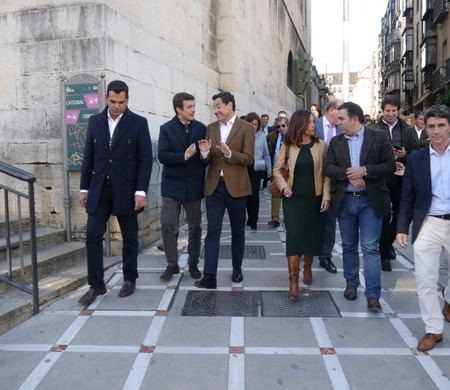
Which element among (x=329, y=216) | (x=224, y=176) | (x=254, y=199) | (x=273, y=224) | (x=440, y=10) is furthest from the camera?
(x=440, y=10)

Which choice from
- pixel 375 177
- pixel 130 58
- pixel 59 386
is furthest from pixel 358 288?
pixel 130 58

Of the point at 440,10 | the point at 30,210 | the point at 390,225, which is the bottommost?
the point at 390,225

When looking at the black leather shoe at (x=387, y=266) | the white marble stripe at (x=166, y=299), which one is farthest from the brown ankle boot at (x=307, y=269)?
the white marble stripe at (x=166, y=299)

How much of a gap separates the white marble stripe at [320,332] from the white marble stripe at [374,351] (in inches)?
4.6

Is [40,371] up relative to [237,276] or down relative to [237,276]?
down

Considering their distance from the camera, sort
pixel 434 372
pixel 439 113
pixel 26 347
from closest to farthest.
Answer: pixel 434 372 < pixel 439 113 < pixel 26 347

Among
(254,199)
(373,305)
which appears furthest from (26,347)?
(254,199)

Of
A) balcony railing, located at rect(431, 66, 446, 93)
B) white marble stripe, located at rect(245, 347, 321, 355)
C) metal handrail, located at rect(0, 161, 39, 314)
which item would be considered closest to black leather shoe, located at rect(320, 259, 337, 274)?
white marble stripe, located at rect(245, 347, 321, 355)

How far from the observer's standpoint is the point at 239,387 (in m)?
3.03

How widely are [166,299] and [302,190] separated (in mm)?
1618

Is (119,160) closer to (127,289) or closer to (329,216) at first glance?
(127,289)

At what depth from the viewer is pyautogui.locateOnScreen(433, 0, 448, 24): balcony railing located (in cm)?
2550

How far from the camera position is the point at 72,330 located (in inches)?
154

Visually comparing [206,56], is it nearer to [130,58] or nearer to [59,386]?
[130,58]
